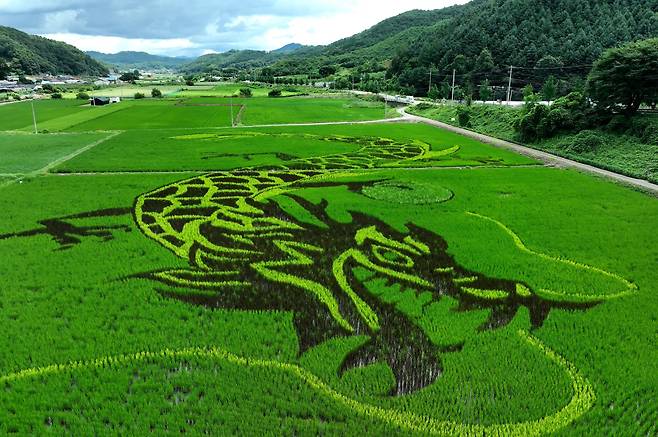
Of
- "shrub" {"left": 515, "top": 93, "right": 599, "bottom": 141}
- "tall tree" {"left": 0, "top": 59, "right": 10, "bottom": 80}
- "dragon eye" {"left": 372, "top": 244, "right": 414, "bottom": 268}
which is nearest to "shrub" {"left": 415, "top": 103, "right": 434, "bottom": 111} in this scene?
"shrub" {"left": 515, "top": 93, "right": 599, "bottom": 141}

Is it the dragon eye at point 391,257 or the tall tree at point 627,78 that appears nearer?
the dragon eye at point 391,257

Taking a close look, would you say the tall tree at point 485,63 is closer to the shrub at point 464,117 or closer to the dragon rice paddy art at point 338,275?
the shrub at point 464,117

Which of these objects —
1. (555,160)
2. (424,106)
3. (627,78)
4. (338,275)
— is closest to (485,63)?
(424,106)

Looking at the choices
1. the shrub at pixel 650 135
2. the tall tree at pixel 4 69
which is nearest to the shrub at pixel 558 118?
the shrub at pixel 650 135

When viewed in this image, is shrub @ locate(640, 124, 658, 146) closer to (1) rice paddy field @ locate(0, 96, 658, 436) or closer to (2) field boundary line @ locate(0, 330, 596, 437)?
(1) rice paddy field @ locate(0, 96, 658, 436)

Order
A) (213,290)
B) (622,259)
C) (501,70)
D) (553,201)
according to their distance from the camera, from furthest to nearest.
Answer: (501,70), (553,201), (622,259), (213,290)

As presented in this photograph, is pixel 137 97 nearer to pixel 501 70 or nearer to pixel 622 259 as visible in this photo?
pixel 501 70

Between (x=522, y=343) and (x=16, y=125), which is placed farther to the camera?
(x=16, y=125)

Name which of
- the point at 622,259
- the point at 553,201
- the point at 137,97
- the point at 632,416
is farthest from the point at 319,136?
the point at 137,97
